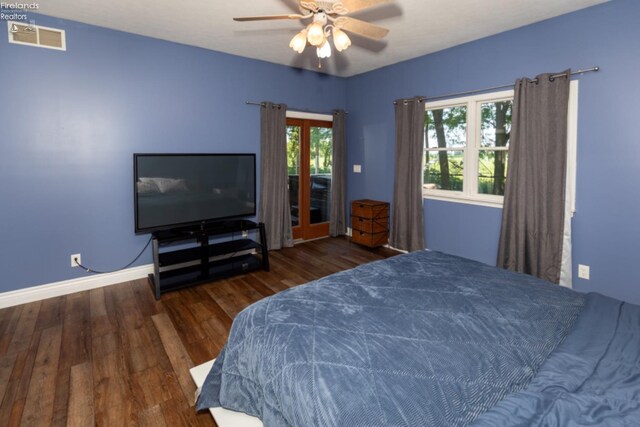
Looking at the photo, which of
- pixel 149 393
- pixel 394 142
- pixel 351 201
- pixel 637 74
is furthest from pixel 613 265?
pixel 149 393

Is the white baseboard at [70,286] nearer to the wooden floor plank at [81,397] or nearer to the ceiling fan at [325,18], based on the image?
the wooden floor plank at [81,397]

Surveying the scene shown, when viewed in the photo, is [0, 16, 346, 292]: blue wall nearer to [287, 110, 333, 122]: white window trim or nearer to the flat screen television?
the flat screen television

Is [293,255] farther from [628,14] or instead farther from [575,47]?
[628,14]

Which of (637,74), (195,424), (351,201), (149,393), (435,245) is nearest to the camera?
(195,424)

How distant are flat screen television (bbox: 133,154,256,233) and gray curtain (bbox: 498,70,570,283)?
2913mm

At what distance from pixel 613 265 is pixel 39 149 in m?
5.25

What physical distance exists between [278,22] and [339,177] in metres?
2.59

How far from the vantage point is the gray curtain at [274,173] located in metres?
4.55

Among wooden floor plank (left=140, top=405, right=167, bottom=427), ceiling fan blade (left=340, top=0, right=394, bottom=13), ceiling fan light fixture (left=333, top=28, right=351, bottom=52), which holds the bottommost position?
wooden floor plank (left=140, top=405, right=167, bottom=427)

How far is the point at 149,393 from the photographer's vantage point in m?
1.94

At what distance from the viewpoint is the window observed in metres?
3.69

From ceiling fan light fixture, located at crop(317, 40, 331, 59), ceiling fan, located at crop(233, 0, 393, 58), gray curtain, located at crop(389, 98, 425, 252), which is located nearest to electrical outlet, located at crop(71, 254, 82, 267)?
ceiling fan, located at crop(233, 0, 393, 58)

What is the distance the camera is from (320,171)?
17.7ft

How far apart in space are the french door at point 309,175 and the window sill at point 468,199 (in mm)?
1717
